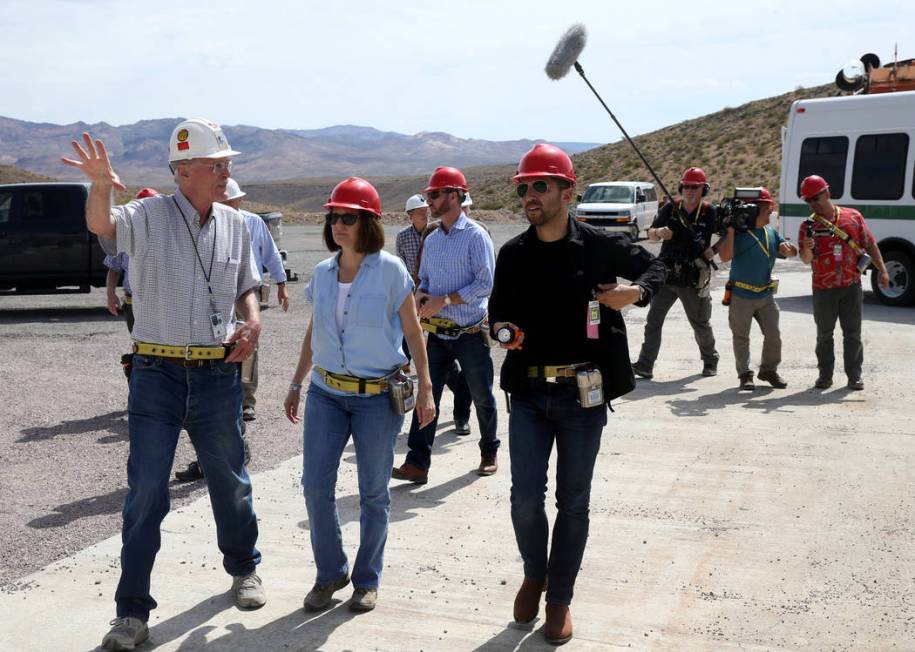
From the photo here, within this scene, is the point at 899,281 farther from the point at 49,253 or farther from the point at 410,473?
the point at 49,253

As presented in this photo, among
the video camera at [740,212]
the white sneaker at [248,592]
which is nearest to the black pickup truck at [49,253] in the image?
the video camera at [740,212]

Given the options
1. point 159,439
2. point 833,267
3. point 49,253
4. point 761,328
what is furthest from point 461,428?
point 49,253

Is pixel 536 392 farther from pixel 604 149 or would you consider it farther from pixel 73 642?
pixel 604 149

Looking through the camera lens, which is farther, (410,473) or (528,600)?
(410,473)

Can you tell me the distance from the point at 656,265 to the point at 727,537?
189 centimetres

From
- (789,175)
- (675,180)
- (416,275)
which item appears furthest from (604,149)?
(416,275)

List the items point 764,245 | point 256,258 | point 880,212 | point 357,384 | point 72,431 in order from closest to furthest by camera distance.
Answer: point 357,384 → point 256,258 → point 72,431 → point 764,245 → point 880,212

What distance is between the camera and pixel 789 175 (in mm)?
17016

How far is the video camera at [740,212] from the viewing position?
9.69m

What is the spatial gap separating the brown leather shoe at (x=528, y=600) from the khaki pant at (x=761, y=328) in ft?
19.1

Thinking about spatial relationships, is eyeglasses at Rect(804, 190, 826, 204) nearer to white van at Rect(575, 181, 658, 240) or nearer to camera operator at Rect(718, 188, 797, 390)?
camera operator at Rect(718, 188, 797, 390)

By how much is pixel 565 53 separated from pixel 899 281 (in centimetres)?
893

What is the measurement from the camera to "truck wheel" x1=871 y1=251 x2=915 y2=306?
15.5 m

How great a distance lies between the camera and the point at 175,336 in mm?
4367
